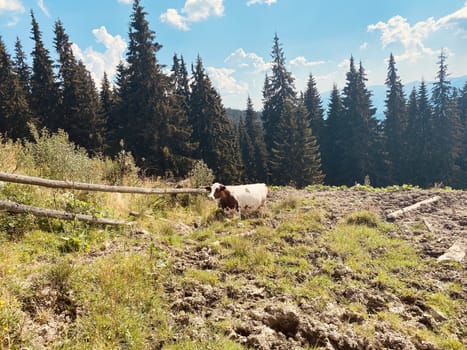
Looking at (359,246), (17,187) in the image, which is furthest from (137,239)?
(359,246)

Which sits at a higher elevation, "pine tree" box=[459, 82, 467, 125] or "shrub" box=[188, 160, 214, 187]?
"pine tree" box=[459, 82, 467, 125]

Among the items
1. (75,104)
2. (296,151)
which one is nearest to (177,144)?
(75,104)

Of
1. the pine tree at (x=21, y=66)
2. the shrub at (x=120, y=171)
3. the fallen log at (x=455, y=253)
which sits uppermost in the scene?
the pine tree at (x=21, y=66)

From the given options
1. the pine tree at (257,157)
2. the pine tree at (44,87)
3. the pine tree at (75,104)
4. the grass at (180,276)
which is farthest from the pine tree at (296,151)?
the grass at (180,276)

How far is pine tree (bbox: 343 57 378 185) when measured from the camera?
4041 cm

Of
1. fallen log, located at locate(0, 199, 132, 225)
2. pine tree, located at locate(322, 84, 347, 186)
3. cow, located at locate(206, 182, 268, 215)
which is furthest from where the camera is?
pine tree, located at locate(322, 84, 347, 186)

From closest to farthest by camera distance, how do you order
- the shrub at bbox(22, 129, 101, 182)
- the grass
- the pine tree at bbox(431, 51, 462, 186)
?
the grass < the shrub at bbox(22, 129, 101, 182) < the pine tree at bbox(431, 51, 462, 186)

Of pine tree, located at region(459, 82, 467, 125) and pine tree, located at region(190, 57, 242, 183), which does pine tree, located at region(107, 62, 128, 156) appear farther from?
pine tree, located at region(459, 82, 467, 125)

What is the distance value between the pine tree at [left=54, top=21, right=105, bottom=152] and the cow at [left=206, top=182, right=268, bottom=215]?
24.0 m

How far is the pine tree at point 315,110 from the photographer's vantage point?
44812 mm

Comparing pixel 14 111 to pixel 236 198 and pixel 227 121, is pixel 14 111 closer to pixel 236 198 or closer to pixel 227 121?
pixel 227 121

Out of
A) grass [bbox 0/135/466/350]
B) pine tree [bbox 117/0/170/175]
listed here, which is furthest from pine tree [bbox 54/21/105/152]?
grass [bbox 0/135/466/350]

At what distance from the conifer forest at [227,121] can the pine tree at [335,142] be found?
0.15 m

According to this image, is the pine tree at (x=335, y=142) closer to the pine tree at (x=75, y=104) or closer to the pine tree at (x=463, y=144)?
the pine tree at (x=463, y=144)
